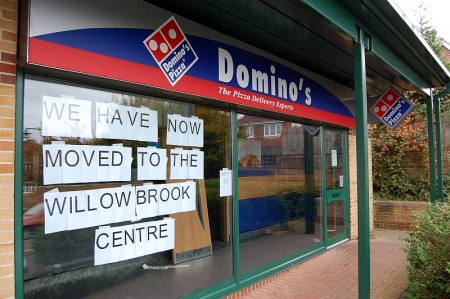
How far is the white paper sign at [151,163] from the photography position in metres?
3.61

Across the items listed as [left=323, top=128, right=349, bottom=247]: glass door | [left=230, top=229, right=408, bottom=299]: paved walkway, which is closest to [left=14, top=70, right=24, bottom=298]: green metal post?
[left=230, top=229, right=408, bottom=299]: paved walkway

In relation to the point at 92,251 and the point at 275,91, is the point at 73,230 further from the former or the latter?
the point at 275,91

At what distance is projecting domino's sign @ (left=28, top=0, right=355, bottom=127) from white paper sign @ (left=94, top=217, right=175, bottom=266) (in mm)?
1372

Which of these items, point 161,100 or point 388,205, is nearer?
point 161,100

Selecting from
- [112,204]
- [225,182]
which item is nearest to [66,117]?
[112,204]

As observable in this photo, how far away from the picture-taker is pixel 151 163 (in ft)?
12.1

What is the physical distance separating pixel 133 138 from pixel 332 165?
15.7 feet

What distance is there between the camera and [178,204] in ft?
13.0

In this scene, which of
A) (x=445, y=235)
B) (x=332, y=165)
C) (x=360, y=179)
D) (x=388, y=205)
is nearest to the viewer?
(x=445, y=235)

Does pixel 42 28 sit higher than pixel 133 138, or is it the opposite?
pixel 42 28

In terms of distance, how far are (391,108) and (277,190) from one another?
8.72 ft

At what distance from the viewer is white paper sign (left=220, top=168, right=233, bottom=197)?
4.58 metres

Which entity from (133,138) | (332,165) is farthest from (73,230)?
(332,165)

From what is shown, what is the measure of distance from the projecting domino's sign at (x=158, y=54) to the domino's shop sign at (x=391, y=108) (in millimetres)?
2417
